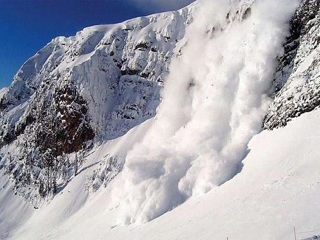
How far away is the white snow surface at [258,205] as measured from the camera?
Answer: 77.9 ft

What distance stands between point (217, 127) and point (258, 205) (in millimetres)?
16128

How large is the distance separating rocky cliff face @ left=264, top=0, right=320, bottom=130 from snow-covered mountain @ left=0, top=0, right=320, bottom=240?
0.13m

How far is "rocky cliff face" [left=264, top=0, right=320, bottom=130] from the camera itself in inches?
1359

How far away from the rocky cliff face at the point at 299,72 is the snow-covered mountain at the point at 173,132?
0.42ft

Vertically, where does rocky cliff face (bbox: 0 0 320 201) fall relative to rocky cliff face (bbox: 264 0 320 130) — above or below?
above

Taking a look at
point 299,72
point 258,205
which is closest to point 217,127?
point 299,72

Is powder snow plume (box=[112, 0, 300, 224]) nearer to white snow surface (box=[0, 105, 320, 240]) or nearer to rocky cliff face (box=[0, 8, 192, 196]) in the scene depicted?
white snow surface (box=[0, 105, 320, 240])

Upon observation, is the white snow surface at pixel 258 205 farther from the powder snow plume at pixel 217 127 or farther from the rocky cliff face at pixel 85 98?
the rocky cliff face at pixel 85 98

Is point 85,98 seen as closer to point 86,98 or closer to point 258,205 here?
point 86,98

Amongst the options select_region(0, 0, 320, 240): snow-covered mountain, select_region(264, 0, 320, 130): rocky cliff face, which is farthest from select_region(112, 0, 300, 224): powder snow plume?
select_region(264, 0, 320, 130): rocky cliff face

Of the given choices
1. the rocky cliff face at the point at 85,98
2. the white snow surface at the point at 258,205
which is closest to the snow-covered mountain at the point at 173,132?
the white snow surface at the point at 258,205

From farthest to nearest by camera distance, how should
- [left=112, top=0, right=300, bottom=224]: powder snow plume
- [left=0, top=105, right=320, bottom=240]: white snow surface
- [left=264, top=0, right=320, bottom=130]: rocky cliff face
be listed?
[left=112, top=0, right=300, bottom=224]: powder snow plume, [left=264, top=0, right=320, bottom=130]: rocky cliff face, [left=0, top=105, right=320, bottom=240]: white snow surface

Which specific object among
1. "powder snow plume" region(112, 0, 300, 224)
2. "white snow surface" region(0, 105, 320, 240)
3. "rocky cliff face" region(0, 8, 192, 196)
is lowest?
"white snow surface" region(0, 105, 320, 240)

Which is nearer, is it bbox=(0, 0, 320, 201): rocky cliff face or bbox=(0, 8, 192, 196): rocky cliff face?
bbox=(0, 0, 320, 201): rocky cliff face
